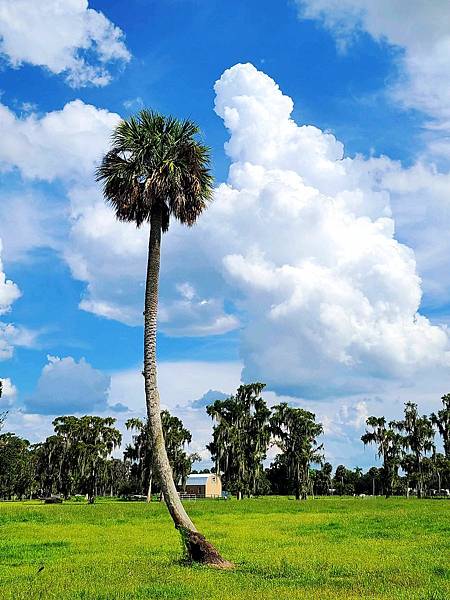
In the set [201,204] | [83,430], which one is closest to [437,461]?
[83,430]

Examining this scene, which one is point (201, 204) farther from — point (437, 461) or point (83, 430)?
point (437, 461)

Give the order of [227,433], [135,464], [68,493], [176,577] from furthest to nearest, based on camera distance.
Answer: [68,493], [135,464], [227,433], [176,577]

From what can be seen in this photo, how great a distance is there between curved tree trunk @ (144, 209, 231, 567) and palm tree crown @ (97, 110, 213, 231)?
94 cm

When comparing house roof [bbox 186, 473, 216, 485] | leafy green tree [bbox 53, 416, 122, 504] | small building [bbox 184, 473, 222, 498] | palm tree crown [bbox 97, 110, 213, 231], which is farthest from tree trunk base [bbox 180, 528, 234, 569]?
house roof [bbox 186, 473, 216, 485]

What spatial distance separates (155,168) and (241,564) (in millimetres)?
13364

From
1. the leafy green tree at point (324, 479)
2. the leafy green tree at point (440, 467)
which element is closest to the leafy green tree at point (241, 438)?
the leafy green tree at point (440, 467)

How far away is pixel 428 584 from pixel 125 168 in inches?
635

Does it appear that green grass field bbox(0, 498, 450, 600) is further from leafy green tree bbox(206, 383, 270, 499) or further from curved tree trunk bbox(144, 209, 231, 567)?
leafy green tree bbox(206, 383, 270, 499)

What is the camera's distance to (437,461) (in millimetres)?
102250

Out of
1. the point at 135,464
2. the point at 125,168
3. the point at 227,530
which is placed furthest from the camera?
the point at 135,464

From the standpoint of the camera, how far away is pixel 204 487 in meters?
123

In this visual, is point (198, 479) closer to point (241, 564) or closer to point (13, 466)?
point (13, 466)

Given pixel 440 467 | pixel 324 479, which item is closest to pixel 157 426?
pixel 440 467

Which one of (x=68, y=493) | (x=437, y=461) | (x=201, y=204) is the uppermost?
(x=201, y=204)
